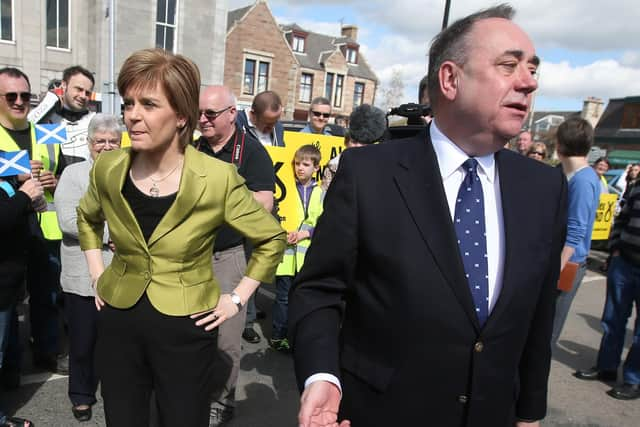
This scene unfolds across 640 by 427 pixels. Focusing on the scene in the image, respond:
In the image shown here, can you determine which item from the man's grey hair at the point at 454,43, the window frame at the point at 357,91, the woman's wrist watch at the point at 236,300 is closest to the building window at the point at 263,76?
the window frame at the point at 357,91

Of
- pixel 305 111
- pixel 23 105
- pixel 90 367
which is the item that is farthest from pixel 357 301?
pixel 305 111

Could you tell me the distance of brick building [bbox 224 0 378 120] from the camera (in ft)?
110

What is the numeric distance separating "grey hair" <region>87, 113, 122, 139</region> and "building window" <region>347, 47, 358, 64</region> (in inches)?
1665

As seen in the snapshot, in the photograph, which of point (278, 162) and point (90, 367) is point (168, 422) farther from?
point (278, 162)

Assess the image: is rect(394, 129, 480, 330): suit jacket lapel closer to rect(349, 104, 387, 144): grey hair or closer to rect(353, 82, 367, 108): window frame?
rect(349, 104, 387, 144): grey hair

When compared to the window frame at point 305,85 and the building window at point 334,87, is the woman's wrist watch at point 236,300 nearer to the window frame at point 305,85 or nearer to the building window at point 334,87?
the window frame at point 305,85

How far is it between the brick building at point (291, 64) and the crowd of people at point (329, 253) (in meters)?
26.5

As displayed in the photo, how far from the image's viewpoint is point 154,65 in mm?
2000

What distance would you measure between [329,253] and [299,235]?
9.88 feet

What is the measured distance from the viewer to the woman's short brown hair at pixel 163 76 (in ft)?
6.51

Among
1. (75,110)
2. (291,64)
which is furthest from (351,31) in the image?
(75,110)

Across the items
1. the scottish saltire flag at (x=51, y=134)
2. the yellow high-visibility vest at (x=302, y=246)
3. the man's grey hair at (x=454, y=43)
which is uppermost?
the man's grey hair at (x=454, y=43)

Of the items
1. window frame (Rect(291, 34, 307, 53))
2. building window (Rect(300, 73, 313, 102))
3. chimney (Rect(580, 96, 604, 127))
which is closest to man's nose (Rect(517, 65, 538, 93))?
building window (Rect(300, 73, 313, 102))

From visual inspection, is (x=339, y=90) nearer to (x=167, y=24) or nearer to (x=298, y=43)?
(x=298, y=43)
